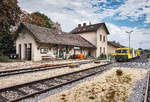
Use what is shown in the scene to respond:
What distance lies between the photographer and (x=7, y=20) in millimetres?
18672

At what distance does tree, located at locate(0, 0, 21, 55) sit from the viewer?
17.3m

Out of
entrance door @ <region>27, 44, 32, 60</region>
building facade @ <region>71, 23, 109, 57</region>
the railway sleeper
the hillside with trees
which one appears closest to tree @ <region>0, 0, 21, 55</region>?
the hillside with trees

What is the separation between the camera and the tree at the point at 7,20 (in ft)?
56.7

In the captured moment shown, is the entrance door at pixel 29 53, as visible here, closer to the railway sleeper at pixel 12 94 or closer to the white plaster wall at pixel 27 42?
the white plaster wall at pixel 27 42

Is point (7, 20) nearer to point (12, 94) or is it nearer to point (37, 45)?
point (37, 45)

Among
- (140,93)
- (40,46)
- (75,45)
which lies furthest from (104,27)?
(140,93)

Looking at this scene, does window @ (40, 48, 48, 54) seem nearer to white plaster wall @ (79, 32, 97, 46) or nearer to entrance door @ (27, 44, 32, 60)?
entrance door @ (27, 44, 32, 60)

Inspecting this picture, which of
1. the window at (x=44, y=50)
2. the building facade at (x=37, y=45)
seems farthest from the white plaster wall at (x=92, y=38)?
the window at (x=44, y=50)

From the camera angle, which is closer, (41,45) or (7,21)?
(41,45)

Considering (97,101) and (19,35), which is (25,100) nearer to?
(97,101)

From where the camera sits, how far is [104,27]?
3180 cm

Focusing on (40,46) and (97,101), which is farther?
(40,46)

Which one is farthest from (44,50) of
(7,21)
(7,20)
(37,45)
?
(7,20)

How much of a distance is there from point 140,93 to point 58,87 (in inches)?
134
